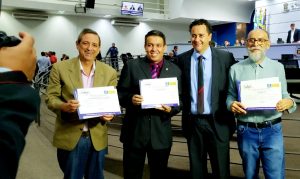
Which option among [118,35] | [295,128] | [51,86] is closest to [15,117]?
[51,86]

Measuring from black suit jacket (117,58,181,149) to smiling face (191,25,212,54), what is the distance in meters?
0.24

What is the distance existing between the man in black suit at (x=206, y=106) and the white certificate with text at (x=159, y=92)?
0.19 meters

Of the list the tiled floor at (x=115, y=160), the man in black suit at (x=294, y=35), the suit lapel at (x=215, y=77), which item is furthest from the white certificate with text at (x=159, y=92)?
the man in black suit at (x=294, y=35)

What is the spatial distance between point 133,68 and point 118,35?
1487 centimetres

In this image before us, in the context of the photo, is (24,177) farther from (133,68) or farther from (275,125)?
(275,125)

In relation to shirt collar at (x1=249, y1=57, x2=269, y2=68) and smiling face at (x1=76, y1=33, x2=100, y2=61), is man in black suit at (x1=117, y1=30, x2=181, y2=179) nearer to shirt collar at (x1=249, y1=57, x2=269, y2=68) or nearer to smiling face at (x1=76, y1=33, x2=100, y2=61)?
smiling face at (x1=76, y1=33, x2=100, y2=61)

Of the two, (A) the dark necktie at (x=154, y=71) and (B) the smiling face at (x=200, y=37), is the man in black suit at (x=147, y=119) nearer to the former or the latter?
(A) the dark necktie at (x=154, y=71)

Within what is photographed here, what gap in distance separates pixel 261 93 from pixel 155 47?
0.85m

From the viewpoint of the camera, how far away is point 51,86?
7.07ft

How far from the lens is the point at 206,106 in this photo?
2.35m

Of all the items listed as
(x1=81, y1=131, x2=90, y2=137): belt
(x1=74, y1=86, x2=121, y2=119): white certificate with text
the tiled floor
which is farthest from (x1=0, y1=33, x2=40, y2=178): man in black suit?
the tiled floor

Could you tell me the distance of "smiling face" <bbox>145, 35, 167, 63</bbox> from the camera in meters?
2.32

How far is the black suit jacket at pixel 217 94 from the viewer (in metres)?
2.34

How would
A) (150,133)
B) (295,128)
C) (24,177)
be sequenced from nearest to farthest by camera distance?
(150,133), (24,177), (295,128)
